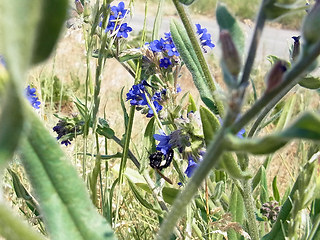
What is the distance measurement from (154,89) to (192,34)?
251 mm

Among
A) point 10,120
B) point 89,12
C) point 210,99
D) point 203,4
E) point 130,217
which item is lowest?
point 10,120

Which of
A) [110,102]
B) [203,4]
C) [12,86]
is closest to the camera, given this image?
[12,86]

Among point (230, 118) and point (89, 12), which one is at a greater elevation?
point (89, 12)

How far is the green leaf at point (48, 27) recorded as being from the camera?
1.31 feet

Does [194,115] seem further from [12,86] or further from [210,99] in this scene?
[12,86]

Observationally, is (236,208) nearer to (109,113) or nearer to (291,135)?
(291,135)

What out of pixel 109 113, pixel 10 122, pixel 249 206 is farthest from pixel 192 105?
pixel 109 113

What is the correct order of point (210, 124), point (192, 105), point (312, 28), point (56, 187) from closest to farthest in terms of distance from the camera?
point (312, 28)
point (56, 187)
point (210, 124)
point (192, 105)

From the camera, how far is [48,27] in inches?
16.1

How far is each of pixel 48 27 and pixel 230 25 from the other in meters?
0.29

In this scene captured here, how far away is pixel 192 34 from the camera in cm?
122

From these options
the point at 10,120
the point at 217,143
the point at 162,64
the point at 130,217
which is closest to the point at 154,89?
the point at 162,64

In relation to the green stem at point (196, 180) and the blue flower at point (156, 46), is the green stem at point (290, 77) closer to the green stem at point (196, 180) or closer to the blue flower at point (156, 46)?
the green stem at point (196, 180)

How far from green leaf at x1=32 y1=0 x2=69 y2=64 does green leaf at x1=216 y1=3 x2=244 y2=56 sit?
26 cm
